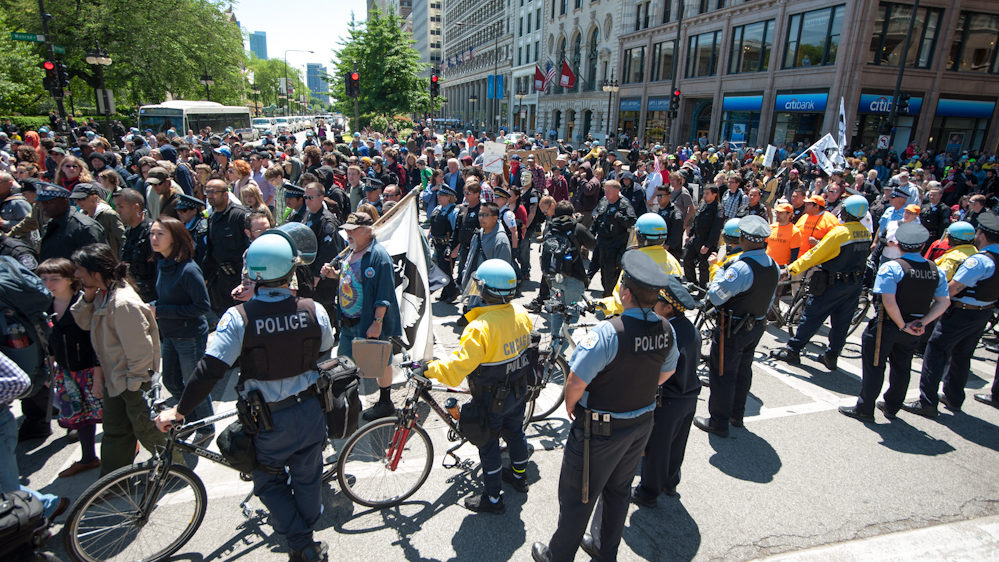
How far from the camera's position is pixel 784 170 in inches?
625

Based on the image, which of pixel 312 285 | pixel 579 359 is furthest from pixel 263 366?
pixel 312 285

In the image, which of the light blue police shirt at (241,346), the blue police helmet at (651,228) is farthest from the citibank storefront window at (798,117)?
the light blue police shirt at (241,346)

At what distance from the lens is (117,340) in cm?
348

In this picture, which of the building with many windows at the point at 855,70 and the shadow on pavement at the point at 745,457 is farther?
the building with many windows at the point at 855,70

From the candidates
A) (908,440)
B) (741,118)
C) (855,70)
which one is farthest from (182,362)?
(741,118)

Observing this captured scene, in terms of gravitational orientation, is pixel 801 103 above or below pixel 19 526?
above

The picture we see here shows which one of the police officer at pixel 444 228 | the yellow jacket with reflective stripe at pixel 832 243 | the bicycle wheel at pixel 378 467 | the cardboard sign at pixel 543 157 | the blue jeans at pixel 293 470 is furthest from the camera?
the cardboard sign at pixel 543 157

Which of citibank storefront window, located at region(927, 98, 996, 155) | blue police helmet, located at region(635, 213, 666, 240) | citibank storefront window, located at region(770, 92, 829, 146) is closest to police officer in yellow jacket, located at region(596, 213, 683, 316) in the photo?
blue police helmet, located at region(635, 213, 666, 240)

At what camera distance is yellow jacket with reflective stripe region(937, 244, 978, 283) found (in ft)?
17.8

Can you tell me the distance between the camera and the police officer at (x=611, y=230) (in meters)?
7.41

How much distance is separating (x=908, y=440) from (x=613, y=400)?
4091 millimetres

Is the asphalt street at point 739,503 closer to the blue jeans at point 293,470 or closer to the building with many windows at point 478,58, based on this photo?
the blue jeans at point 293,470

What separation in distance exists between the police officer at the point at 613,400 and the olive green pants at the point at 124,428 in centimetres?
293

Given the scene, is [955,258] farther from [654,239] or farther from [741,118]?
[741,118]
